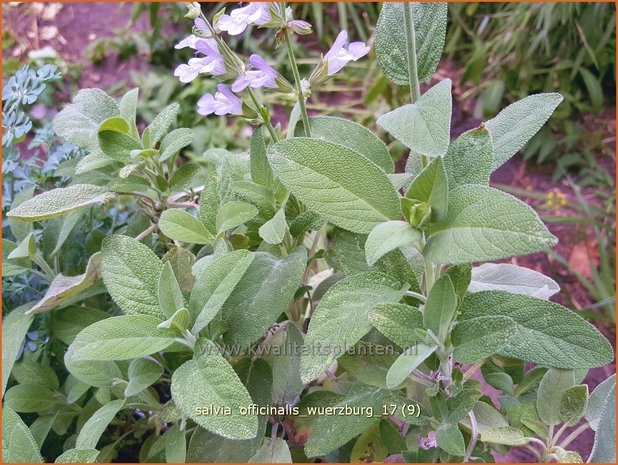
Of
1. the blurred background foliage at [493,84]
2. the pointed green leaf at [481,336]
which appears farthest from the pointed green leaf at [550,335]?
the blurred background foliage at [493,84]

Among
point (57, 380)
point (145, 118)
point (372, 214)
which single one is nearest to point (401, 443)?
point (372, 214)

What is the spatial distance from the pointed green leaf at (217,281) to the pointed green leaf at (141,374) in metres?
0.08

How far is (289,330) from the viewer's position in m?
0.64

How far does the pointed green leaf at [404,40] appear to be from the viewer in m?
0.61

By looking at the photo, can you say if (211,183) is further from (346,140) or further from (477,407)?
(477,407)

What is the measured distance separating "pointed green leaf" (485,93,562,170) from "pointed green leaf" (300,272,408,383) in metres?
0.15

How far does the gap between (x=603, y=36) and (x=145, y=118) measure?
120cm

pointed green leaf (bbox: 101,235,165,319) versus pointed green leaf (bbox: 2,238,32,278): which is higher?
pointed green leaf (bbox: 101,235,165,319)

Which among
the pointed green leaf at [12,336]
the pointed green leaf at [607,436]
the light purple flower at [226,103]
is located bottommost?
the pointed green leaf at [12,336]

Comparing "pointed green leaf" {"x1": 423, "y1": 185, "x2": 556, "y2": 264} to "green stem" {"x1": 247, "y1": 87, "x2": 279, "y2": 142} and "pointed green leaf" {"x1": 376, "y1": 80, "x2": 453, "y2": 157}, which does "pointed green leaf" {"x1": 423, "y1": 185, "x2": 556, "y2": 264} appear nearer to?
"pointed green leaf" {"x1": 376, "y1": 80, "x2": 453, "y2": 157}

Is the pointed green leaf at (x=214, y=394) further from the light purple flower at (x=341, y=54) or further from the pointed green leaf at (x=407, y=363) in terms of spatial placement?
the light purple flower at (x=341, y=54)

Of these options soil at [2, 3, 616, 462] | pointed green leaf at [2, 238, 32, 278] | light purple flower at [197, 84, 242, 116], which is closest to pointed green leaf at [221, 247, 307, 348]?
light purple flower at [197, 84, 242, 116]

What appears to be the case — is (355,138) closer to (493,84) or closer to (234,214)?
(234,214)

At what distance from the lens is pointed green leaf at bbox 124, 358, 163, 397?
58 centimetres
